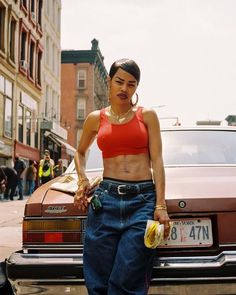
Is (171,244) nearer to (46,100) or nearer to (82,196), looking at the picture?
(82,196)

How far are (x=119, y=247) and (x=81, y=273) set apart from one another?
1.37 feet

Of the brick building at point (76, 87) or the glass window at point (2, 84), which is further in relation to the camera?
the brick building at point (76, 87)

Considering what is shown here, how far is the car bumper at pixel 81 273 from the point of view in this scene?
10.3 feet

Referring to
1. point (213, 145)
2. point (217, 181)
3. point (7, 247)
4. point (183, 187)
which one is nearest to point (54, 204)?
point (183, 187)

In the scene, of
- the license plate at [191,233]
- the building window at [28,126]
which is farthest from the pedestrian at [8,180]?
the license plate at [191,233]

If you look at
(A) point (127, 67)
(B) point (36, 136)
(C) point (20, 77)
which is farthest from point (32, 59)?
→ (A) point (127, 67)

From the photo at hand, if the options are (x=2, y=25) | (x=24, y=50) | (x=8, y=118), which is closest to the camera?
(x=2, y=25)

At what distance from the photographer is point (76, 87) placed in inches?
2196

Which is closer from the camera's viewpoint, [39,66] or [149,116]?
[149,116]

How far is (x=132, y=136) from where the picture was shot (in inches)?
119

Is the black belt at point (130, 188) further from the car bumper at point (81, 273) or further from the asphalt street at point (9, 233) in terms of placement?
the asphalt street at point (9, 233)

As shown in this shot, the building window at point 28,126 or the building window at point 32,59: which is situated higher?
the building window at point 32,59

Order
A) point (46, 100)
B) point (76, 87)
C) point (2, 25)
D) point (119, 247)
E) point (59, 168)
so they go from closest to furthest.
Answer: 1. point (119, 247)
2. point (59, 168)
3. point (2, 25)
4. point (46, 100)
5. point (76, 87)

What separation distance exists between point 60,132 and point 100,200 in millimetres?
35160
